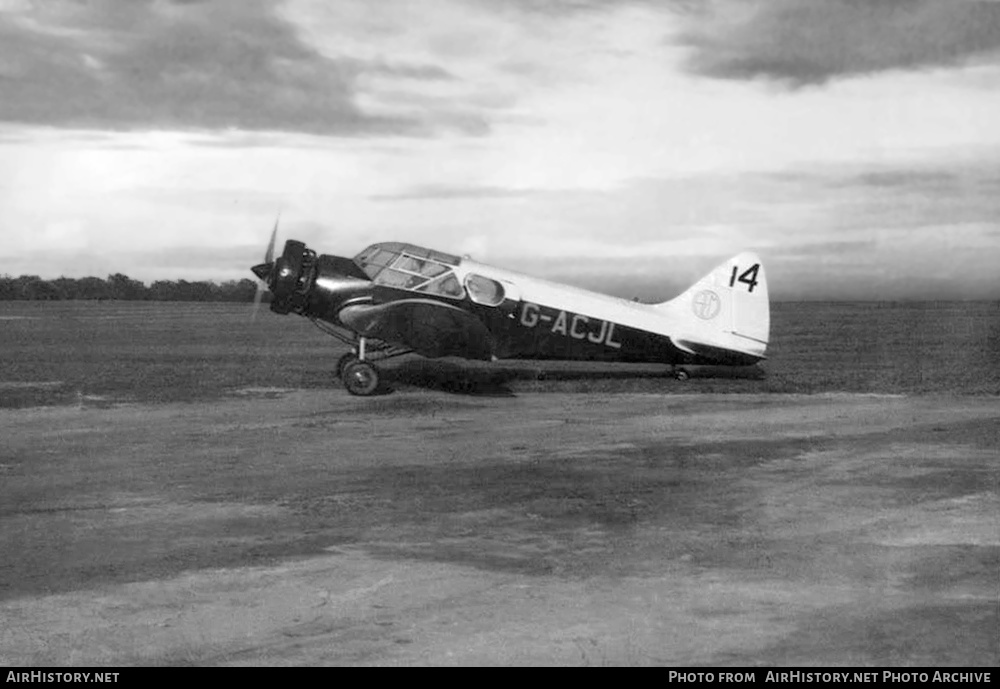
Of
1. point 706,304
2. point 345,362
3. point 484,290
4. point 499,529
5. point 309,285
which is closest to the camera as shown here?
point 499,529

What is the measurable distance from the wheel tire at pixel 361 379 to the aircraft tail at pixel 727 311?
545 cm

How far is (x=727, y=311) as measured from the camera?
61.1ft

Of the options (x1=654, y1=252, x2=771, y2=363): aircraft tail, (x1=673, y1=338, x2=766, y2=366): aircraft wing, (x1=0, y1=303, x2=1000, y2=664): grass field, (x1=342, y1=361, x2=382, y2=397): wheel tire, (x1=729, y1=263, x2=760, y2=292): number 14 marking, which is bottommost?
(x1=0, y1=303, x2=1000, y2=664): grass field

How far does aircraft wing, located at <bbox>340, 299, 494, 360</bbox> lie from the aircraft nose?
69.7 inches

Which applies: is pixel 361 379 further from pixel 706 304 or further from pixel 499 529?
pixel 499 529

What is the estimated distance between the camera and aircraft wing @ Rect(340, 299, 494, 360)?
15.7m

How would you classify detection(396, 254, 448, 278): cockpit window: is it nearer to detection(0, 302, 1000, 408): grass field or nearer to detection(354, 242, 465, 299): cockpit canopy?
detection(354, 242, 465, 299): cockpit canopy

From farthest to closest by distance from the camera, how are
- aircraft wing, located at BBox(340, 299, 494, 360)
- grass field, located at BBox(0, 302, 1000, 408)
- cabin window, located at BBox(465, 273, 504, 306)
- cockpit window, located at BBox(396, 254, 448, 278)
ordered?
grass field, located at BBox(0, 302, 1000, 408) < cabin window, located at BBox(465, 273, 504, 306) < cockpit window, located at BBox(396, 254, 448, 278) < aircraft wing, located at BBox(340, 299, 494, 360)

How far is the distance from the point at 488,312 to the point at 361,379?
2469 millimetres

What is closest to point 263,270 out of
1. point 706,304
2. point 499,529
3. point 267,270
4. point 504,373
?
point 267,270

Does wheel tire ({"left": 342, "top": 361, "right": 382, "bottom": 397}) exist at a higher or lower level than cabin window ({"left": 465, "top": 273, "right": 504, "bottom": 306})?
lower

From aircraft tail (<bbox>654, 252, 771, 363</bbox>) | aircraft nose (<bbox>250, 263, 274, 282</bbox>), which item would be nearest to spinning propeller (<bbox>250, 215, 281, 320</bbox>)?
aircraft nose (<bbox>250, 263, 274, 282</bbox>)

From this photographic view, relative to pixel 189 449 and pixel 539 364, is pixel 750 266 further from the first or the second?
pixel 189 449

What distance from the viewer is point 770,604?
5867 mm
